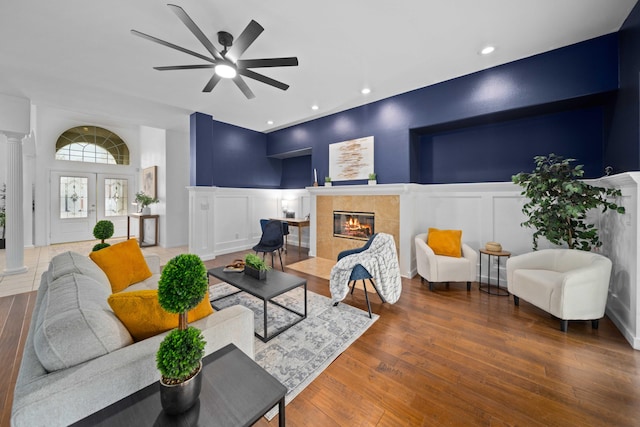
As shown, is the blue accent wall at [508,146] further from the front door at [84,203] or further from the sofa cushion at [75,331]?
the front door at [84,203]

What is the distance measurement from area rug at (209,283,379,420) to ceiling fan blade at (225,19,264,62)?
2753mm

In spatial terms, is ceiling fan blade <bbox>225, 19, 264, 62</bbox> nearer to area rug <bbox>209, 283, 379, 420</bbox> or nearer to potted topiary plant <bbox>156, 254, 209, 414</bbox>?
potted topiary plant <bbox>156, 254, 209, 414</bbox>

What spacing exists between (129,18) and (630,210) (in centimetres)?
509

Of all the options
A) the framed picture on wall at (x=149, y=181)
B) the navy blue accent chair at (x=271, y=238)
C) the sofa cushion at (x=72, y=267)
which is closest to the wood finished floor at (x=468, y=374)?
the sofa cushion at (x=72, y=267)

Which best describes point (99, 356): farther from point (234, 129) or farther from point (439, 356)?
point (234, 129)

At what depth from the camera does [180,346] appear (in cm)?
89

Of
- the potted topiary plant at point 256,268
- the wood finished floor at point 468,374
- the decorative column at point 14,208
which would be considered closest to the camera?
the wood finished floor at point 468,374

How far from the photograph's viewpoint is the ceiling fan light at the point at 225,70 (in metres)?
2.71

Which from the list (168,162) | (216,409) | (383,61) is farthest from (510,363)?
(168,162)

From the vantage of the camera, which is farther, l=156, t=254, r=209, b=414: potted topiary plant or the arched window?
the arched window

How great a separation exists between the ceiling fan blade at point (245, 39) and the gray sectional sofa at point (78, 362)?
229 cm

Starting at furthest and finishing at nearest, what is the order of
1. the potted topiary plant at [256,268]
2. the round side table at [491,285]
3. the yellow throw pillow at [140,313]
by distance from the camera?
the round side table at [491,285], the potted topiary plant at [256,268], the yellow throw pillow at [140,313]

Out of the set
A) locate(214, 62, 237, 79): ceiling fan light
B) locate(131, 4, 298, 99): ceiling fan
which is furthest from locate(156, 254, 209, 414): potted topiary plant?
locate(214, 62, 237, 79): ceiling fan light

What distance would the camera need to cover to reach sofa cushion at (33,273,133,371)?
96cm
